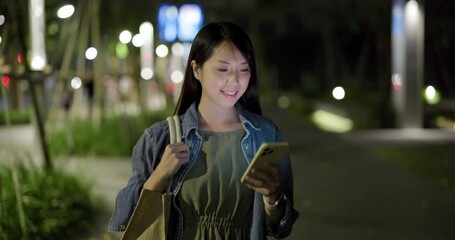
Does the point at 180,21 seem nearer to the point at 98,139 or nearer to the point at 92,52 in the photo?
the point at 92,52

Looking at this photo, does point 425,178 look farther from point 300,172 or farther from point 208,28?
point 208,28

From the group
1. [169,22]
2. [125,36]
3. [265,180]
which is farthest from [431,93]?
[169,22]

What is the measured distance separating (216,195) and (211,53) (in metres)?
0.52

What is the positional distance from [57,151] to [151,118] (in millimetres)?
6599

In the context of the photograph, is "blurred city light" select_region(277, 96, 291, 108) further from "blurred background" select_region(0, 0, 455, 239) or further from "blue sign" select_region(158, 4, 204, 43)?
"blue sign" select_region(158, 4, 204, 43)

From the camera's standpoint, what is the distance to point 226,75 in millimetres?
3166

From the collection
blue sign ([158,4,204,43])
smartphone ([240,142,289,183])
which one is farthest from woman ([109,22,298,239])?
blue sign ([158,4,204,43])

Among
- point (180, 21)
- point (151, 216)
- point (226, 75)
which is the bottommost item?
point (151, 216)

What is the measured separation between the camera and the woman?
10.2 ft

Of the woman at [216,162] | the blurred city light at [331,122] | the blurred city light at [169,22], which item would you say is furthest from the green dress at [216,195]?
the blurred city light at [169,22]

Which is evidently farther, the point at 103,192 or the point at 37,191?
the point at 103,192

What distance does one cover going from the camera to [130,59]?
20.1 meters

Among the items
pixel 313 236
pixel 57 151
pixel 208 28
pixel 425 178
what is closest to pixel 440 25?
pixel 425 178

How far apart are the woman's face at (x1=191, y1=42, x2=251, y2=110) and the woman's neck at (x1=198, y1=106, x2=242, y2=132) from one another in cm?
6
